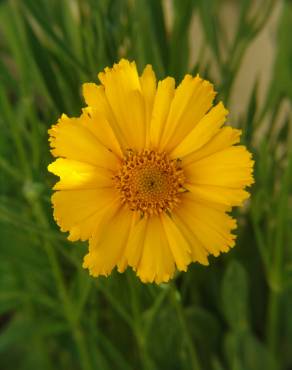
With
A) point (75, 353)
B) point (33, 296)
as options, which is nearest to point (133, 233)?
point (33, 296)

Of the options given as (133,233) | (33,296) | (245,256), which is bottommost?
(133,233)

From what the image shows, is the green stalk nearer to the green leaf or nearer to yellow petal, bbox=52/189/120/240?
the green leaf

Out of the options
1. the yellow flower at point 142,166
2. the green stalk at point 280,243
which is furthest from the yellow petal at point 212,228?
the green stalk at point 280,243

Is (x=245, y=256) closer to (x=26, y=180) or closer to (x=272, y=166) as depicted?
(x=272, y=166)

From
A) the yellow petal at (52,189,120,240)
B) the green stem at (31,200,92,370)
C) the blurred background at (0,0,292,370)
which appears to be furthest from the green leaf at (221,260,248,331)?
the yellow petal at (52,189,120,240)

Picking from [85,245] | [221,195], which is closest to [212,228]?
[221,195]

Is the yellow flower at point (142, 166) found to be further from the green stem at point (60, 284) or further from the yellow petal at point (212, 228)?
the green stem at point (60, 284)

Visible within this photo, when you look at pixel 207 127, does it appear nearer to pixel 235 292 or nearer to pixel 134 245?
pixel 134 245
